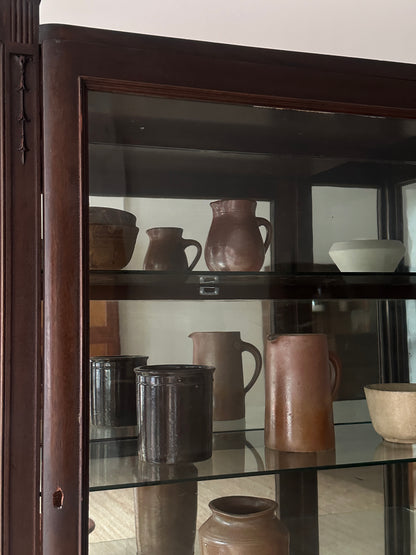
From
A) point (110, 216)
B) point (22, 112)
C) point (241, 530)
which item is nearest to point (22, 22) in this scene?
point (22, 112)

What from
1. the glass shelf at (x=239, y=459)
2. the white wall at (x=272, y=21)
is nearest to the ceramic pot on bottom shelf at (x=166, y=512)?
the glass shelf at (x=239, y=459)

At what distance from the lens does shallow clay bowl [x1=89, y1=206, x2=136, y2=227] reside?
2.24 ft

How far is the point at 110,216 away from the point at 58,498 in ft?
0.90

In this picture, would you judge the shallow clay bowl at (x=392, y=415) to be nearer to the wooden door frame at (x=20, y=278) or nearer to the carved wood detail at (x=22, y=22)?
the wooden door frame at (x=20, y=278)

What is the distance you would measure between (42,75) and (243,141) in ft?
0.72

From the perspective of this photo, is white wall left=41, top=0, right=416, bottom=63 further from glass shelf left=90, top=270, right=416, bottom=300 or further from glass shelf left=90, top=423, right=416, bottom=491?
glass shelf left=90, top=423, right=416, bottom=491

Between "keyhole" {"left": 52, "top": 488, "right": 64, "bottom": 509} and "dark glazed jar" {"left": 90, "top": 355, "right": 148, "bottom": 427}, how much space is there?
0.07 m

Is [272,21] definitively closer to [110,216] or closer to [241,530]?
[110,216]

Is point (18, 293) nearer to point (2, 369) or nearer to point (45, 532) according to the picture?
point (2, 369)

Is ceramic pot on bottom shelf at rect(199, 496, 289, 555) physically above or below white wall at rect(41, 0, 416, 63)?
below

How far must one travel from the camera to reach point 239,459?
74cm

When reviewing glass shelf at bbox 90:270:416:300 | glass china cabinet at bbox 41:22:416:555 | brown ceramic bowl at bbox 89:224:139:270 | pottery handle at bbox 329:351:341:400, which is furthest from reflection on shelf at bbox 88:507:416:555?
brown ceramic bowl at bbox 89:224:139:270

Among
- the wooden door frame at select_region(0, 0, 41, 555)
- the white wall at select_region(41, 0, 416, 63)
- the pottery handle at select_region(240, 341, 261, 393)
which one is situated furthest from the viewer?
the white wall at select_region(41, 0, 416, 63)

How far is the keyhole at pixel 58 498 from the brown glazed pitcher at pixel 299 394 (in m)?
0.23
